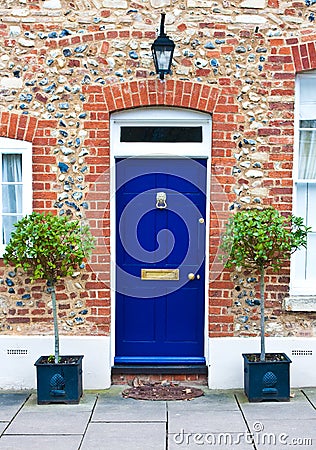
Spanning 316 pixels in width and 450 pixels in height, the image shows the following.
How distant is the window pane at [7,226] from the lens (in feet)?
21.8

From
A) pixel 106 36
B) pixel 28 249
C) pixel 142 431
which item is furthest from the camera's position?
pixel 106 36

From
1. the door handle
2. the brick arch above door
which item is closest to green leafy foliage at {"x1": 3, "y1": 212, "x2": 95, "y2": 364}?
the door handle

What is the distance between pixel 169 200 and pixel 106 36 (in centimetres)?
177

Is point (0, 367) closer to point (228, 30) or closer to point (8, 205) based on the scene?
point (8, 205)

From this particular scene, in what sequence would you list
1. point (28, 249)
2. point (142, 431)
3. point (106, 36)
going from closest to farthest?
point (142, 431) → point (28, 249) → point (106, 36)

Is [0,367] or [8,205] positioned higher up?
[8,205]

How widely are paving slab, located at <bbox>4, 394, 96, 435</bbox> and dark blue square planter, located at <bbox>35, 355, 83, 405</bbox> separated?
7cm

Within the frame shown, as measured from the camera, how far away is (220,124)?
21.5ft

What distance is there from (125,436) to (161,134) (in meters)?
3.01

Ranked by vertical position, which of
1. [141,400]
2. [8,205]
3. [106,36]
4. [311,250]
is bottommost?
[141,400]

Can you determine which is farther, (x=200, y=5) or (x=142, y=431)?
(x=200, y=5)

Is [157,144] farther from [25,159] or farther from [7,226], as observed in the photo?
[7,226]

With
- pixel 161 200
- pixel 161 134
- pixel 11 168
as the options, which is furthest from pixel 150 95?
pixel 11 168

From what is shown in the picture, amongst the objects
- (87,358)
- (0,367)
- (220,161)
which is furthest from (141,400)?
(220,161)
